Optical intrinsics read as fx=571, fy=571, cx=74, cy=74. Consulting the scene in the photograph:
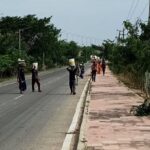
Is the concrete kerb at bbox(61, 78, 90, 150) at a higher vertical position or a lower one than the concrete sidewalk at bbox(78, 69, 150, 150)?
lower

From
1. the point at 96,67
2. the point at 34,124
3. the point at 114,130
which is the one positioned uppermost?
the point at 96,67

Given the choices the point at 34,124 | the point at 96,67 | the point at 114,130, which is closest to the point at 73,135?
the point at 114,130

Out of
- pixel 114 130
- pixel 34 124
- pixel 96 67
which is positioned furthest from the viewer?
pixel 96 67

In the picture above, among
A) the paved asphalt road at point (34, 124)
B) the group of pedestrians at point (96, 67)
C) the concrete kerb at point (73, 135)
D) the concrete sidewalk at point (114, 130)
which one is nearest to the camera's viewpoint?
the concrete sidewalk at point (114, 130)

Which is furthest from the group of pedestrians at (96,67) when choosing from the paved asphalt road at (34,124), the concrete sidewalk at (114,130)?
the concrete sidewalk at (114,130)

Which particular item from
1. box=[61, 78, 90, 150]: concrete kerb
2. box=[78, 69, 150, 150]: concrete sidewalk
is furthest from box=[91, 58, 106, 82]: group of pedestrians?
box=[61, 78, 90, 150]: concrete kerb

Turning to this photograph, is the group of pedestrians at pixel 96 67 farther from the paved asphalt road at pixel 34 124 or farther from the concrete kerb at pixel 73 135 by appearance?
the concrete kerb at pixel 73 135

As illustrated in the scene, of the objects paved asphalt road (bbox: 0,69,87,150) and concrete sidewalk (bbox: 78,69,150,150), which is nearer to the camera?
concrete sidewalk (bbox: 78,69,150,150)

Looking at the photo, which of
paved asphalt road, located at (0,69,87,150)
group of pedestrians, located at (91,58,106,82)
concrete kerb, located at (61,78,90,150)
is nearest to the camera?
concrete kerb, located at (61,78,90,150)

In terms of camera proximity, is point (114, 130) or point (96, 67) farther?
point (96, 67)

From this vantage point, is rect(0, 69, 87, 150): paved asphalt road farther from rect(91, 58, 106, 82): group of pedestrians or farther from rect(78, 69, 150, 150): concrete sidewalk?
rect(91, 58, 106, 82): group of pedestrians

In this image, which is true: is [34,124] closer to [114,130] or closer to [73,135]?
[73,135]

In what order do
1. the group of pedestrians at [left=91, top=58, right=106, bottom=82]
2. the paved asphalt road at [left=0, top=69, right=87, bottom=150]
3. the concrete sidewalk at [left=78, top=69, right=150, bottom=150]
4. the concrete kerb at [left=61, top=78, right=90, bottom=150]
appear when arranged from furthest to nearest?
the group of pedestrians at [left=91, top=58, right=106, bottom=82] < the paved asphalt road at [left=0, top=69, right=87, bottom=150] < the concrete kerb at [left=61, top=78, right=90, bottom=150] < the concrete sidewalk at [left=78, top=69, right=150, bottom=150]

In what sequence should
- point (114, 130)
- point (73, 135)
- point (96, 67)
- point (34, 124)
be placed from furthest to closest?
point (96, 67) < point (34, 124) < point (73, 135) < point (114, 130)
